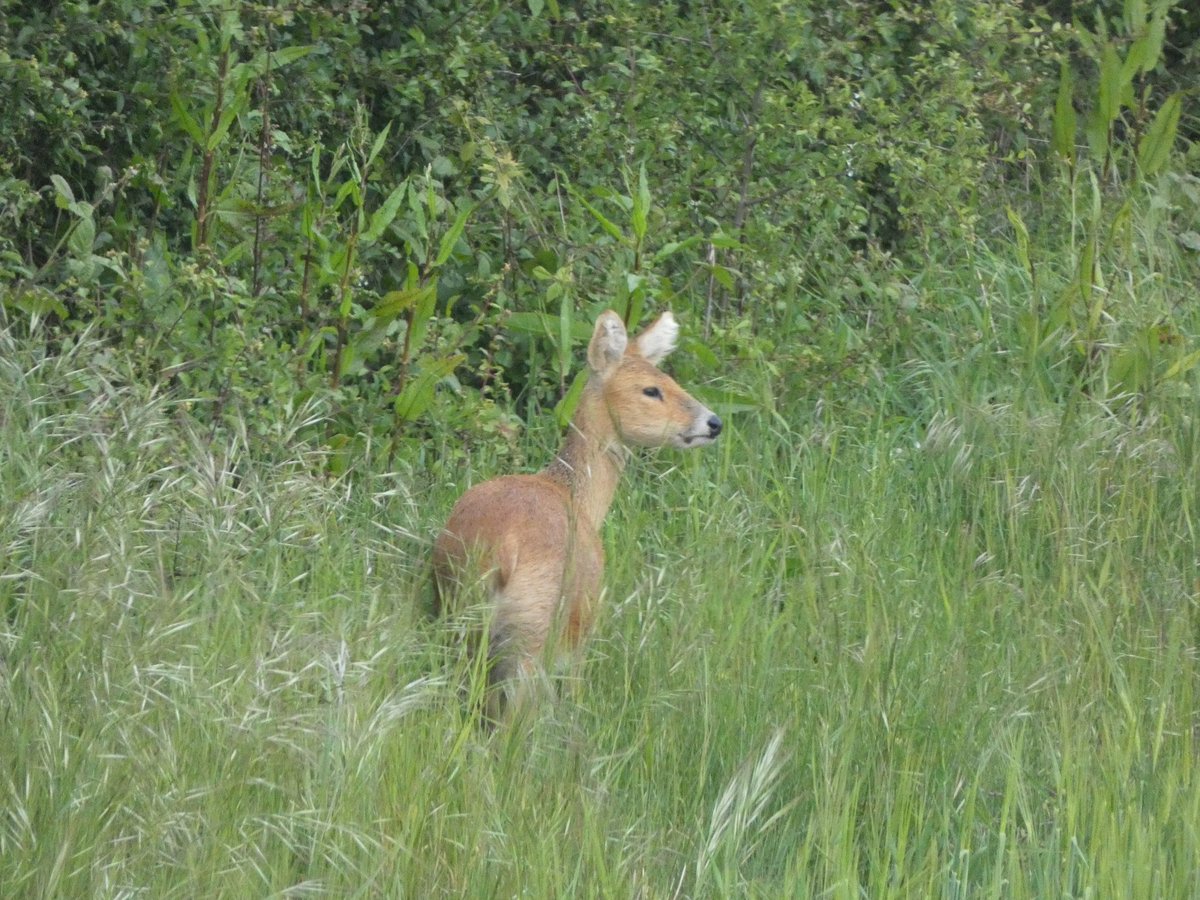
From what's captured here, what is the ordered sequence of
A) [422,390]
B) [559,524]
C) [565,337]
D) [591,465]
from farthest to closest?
[565,337], [422,390], [591,465], [559,524]

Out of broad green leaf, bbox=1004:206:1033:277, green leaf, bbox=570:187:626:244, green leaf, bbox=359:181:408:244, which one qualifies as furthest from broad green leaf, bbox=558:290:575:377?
broad green leaf, bbox=1004:206:1033:277

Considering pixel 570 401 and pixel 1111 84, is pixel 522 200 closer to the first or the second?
pixel 570 401

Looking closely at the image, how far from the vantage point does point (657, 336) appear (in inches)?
221

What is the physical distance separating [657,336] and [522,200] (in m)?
0.99

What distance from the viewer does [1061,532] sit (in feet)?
16.6

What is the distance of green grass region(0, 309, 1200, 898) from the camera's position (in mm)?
3053

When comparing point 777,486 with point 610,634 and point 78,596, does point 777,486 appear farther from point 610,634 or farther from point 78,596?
point 78,596

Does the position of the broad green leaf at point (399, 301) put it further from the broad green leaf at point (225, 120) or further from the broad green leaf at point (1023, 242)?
the broad green leaf at point (1023, 242)

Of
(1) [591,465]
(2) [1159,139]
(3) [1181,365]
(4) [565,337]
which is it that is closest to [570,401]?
(4) [565,337]

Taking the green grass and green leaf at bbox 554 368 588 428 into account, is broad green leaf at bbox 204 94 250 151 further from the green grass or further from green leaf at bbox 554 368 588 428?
green leaf at bbox 554 368 588 428

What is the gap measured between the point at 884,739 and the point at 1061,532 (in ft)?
5.10

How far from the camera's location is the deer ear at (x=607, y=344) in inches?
213

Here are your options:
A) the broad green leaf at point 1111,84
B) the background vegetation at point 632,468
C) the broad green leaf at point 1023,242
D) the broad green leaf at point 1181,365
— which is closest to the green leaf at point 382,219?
the background vegetation at point 632,468

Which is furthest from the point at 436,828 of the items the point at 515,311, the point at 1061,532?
the point at 515,311
